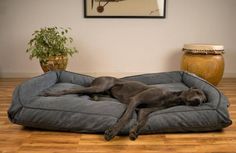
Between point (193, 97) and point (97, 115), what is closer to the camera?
point (97, 115)

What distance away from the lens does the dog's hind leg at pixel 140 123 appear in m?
2.26

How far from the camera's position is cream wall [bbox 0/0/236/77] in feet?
16.4

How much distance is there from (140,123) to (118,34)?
2.93 m

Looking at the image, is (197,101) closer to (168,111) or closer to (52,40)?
(168,111)

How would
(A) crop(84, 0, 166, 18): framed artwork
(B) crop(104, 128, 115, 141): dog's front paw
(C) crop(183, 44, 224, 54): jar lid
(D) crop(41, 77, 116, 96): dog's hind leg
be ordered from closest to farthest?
(B) crop(104, 128, 115, 141): dog's front paw
(D) crop(41, 77, 116, 96): dog's hind leg
(C) crop(183, 44, 224, 54): jar lid
(A) crop(84, 0, 166, 18): framed artwork

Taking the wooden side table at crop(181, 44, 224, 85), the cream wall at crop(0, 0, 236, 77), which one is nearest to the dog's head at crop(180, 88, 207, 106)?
the wooden side table at crop(181, 44, 224, 85)

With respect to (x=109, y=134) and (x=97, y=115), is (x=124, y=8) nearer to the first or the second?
(x=97, y=115)

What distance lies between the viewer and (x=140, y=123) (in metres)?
2.34

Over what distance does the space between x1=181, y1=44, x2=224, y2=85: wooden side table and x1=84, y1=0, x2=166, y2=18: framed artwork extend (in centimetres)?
96

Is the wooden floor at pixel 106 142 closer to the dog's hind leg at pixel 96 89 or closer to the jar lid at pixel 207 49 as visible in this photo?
the dog's hind leg at pixel 96 89

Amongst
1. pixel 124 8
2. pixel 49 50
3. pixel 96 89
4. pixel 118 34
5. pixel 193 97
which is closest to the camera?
pixel 193 97

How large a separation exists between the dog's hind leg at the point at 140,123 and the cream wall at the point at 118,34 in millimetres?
2697

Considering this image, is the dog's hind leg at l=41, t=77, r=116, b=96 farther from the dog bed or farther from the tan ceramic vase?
the tan ceramic vase

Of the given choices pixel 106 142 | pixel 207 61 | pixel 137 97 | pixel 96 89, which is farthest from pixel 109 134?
pixel 207 61
